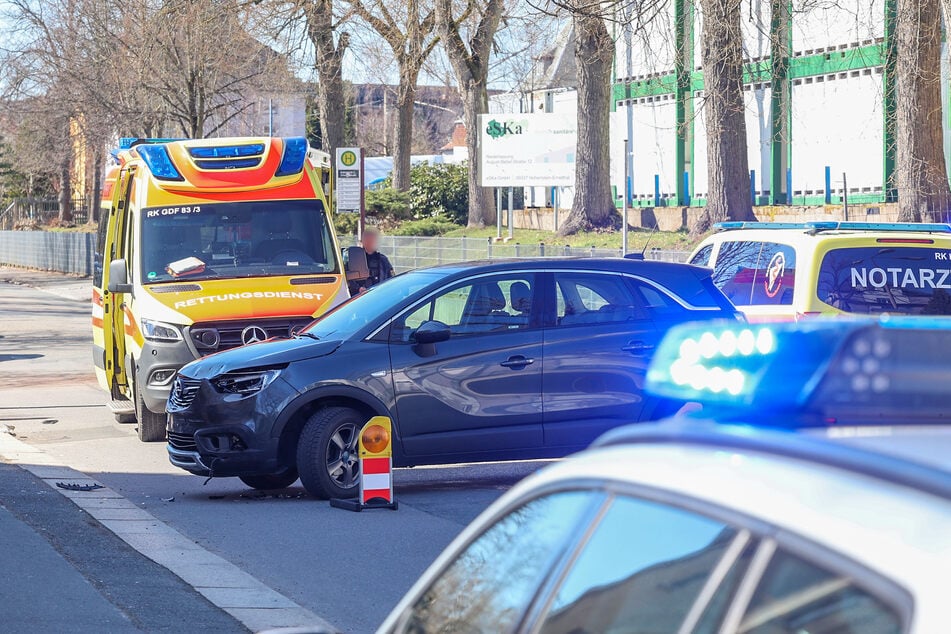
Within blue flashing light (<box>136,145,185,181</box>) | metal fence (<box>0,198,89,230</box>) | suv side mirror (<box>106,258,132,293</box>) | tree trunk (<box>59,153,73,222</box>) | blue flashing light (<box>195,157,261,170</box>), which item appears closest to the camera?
suv side mirror (<box>106,258,132,293</box>)

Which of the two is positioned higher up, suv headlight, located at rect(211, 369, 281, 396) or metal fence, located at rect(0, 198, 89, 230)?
metal fence, located at rect(0, 198, 89, 230)

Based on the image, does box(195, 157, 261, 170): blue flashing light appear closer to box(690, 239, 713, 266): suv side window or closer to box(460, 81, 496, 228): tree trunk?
box(690, 239, 713, 266): suv side window

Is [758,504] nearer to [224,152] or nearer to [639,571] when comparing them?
[639,571]

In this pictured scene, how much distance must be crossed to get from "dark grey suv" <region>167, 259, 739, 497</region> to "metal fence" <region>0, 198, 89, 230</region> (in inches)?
2791

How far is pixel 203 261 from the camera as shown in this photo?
42.8 feet

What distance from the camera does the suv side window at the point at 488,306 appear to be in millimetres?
9883

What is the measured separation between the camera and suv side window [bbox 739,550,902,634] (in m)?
1.55

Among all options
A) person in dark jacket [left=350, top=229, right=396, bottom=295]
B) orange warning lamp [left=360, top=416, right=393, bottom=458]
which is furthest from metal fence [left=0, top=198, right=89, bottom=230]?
orange warning lamp [left=360, top=416, right=393, bottom=458]

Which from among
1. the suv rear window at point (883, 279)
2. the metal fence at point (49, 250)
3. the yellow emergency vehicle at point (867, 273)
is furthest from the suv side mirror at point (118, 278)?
the metal fence at point (49, 250)

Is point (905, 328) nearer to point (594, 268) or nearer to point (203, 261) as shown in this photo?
point (594, 268)

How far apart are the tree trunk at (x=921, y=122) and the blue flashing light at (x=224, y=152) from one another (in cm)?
848

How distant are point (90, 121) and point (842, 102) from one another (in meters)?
24.4

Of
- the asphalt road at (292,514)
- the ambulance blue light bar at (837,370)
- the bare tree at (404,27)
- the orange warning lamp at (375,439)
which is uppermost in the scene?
the bare tree at (404,27)

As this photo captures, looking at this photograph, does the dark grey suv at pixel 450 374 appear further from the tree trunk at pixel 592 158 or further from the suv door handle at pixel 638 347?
the tree trunk at pixel 592 158
